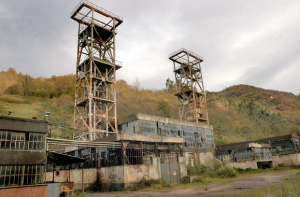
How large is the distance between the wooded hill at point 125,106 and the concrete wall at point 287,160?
1318 centimetres

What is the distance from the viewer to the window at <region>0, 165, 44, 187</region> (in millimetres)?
12895

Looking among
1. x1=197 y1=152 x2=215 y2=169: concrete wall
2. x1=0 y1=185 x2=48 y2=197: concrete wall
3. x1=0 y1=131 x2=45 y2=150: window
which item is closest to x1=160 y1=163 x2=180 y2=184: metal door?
x1=0 y1=185 x2=48 y2=197: concrete wall

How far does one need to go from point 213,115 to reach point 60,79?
44.5 metres

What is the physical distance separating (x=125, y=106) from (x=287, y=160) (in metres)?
34.1

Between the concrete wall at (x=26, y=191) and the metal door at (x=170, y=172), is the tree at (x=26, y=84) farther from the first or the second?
the concrete wall at (x=26, y=191)

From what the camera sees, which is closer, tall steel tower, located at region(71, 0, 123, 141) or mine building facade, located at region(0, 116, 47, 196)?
mine building facade, located at region(0, 116, 47, 196)

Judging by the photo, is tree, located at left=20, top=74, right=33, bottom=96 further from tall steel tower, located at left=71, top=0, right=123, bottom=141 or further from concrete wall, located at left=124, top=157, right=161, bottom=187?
concrete wall, located at left=124, top=157, right=161, bottom=187

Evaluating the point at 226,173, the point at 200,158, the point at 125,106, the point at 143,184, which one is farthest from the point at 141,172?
the point at 125,106

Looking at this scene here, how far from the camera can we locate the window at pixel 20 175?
12895 millimetres

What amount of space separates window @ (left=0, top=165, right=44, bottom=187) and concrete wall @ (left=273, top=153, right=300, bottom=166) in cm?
3546

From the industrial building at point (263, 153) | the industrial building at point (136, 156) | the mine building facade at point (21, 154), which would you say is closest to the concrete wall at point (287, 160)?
the industrial building at point (263, 153)

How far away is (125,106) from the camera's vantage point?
54531 mm

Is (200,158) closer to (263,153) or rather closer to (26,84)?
(263,153)

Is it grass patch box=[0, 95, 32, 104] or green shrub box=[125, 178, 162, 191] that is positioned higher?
grass patch box=[0, 95, 32, 104]
